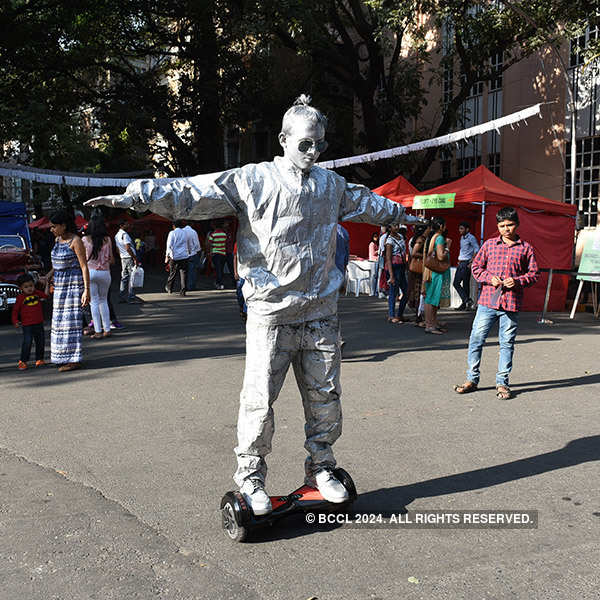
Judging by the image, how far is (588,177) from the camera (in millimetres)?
19688

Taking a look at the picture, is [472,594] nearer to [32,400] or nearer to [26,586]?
[26,586]

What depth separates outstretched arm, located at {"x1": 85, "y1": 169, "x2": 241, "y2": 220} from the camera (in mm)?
3295

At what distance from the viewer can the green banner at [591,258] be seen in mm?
12672

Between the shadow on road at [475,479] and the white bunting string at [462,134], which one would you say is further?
the white bunting string at [462,134]

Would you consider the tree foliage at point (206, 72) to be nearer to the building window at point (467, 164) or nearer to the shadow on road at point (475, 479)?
the building window at point (467, 164)

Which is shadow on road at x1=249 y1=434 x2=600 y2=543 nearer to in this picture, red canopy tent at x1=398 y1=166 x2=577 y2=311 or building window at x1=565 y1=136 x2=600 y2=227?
red canopy tent at x1=398 y1=166 x2=577 y2=311

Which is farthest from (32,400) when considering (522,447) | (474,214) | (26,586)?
(474,214)

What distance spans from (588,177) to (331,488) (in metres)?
18.3

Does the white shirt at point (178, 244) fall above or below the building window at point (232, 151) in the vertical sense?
below

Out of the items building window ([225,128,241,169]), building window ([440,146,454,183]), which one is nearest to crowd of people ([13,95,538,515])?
building window ([440,146,454,183])

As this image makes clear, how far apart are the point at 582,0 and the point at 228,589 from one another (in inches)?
611

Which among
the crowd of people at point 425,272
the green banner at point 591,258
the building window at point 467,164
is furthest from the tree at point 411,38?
the crowd of people at point 425,272

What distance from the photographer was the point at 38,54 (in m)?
22.1

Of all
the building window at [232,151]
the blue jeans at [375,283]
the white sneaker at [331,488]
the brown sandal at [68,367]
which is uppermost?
the building window at [232,151]
